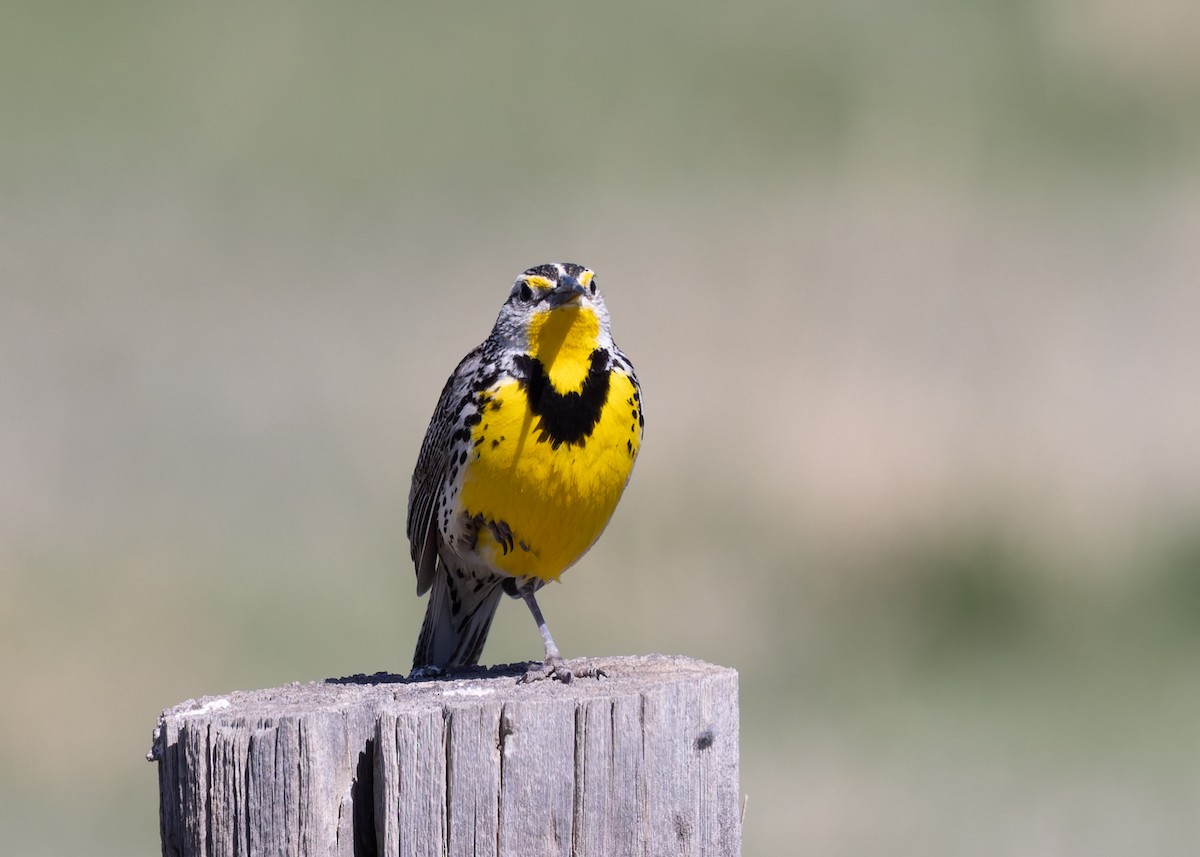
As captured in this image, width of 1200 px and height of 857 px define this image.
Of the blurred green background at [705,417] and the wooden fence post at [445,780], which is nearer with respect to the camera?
the wooden fence post at [445,780]

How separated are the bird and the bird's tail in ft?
0.61

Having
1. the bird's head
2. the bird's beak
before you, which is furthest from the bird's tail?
the bird's beak

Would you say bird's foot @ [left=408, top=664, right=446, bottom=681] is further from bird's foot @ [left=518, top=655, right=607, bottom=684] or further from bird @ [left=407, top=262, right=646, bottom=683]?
bird's foot @ [left=518, top=655, right=607, bottom=684]

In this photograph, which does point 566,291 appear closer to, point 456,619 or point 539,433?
point 539,433

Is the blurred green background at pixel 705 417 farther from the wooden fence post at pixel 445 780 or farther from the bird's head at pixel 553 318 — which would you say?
the wooden fence post at pixel 445 780

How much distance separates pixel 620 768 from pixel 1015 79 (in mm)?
14056

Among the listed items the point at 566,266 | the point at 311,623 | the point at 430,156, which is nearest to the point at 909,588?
the point at 311,623

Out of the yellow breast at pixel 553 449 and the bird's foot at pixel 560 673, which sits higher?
the yellow breast at pixel 553 449

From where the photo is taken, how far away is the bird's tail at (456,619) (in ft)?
16.0

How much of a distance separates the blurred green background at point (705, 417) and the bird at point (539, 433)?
345 cm

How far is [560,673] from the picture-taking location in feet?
12.6

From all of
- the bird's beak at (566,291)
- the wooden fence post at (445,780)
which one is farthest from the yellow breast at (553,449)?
the wooden fence post at (445,780)

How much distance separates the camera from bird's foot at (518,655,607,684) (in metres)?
3.84

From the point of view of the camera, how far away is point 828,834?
25.4 ft
